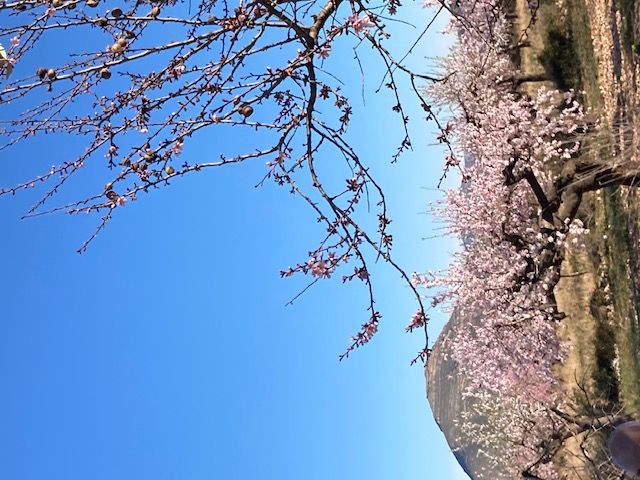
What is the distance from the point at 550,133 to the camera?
10.3 meters

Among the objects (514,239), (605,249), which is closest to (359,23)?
(514,239)

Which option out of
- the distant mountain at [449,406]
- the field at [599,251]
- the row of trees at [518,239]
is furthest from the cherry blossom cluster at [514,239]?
the distant mountain at [449,406]

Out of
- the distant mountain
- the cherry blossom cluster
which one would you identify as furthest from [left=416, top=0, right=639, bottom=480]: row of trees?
the distant mountain

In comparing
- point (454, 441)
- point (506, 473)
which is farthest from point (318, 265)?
point (454, 441)

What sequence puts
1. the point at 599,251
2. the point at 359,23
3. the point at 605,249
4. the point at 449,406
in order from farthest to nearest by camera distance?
1. the point at 449,406
2. the point at 599,251
3. the point at 605,249
4. the point at 359,23

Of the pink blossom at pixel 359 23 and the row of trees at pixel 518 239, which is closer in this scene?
the pink blossom at pixel 359 23

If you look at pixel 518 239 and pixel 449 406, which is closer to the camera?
pixel 518 239

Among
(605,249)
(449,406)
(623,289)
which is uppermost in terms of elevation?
(605,249)

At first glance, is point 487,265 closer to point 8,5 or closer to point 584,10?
point 584,10

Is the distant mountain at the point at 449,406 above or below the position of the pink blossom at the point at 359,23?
below

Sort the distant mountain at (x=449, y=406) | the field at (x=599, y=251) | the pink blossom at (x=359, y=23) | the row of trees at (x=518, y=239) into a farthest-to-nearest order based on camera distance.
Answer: the distant mountain at (x=449, y=406) → the row of trees at (x=518, y=239) → the field at (x=599, y=251) → the pink blossom at (x=359, y=23)

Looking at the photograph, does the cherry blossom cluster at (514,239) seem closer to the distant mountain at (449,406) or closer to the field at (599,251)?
the field at (599,251)

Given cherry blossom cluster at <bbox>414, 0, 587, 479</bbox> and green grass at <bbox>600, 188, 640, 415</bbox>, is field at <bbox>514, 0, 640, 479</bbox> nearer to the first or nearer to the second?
green grass at <bbox>600, 188, 640, 415</bbox>

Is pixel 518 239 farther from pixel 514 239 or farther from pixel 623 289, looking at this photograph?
pixel 623 289
